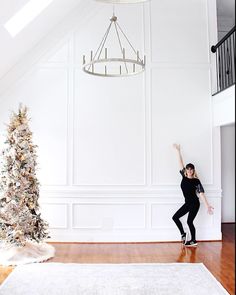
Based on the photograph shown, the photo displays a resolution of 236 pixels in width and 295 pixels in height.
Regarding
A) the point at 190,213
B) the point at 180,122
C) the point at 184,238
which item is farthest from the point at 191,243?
the point at 180,122

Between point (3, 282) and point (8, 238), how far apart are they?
857 millimetres

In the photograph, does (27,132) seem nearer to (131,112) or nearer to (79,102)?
(79,102)

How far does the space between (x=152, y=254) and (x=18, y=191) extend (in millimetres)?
2157

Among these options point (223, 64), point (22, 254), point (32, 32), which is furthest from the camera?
point (223, 64)

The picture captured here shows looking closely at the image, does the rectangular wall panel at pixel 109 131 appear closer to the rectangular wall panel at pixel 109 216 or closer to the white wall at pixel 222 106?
the rectangular wall panel at pixel 109 216

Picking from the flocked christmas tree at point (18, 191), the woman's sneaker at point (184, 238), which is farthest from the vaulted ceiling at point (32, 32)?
the woman's sneaker at point (184, 238)

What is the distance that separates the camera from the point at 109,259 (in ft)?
16.4

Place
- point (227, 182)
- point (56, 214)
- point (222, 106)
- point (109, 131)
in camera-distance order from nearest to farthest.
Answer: point (222, 106) < point (56, 214) < point (109, 131) < point (227, 182)

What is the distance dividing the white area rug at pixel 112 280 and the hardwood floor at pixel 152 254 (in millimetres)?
235

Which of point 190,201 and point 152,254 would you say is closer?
point 152,254

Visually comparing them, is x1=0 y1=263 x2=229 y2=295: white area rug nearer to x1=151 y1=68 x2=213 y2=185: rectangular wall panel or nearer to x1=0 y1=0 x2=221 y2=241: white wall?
x1=0 y1=0 x2=221 y2=241: white wall

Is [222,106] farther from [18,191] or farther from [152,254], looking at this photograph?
[18,191]

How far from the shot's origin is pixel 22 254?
15.9 ft

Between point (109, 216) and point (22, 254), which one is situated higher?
point (109, 216)
